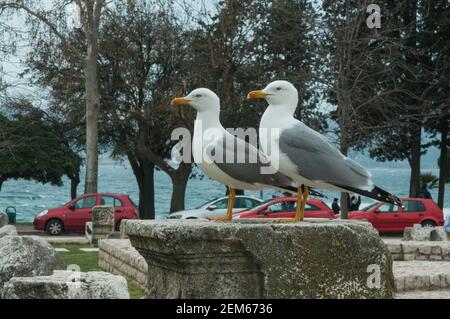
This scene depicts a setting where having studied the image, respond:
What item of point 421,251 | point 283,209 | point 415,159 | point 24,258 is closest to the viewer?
point 24,258

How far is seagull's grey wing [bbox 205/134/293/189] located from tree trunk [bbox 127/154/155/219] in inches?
1141

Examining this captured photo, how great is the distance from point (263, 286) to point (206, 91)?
62.2 inches

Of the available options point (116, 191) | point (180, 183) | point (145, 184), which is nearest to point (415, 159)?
point (180, 183)

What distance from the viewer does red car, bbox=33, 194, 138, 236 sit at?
2713 centimetres

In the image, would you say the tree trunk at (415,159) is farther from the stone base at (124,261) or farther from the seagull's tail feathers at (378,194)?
the seagull's tail feathers at (378,194)

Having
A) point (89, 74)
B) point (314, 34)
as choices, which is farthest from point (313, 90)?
point (89, 74)

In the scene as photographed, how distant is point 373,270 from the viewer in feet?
19.7

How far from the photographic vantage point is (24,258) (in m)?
8.10

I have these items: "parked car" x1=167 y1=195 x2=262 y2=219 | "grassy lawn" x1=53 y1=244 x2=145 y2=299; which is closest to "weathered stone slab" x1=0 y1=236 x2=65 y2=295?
"grassy lawn" x1=53 y1=244 x2=145 y2=299

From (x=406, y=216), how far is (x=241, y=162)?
21.0 metres

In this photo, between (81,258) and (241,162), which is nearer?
(241,162)

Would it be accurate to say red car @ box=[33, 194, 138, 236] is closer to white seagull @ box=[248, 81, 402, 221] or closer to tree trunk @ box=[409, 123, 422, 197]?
tree trunk @ box=[409, 123, 422, 197]

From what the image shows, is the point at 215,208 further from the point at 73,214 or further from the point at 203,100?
the point at 203,100

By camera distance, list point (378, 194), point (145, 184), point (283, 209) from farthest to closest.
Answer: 1. point (145, 184)
2. point (283, 209)
3. point (378, 194)
